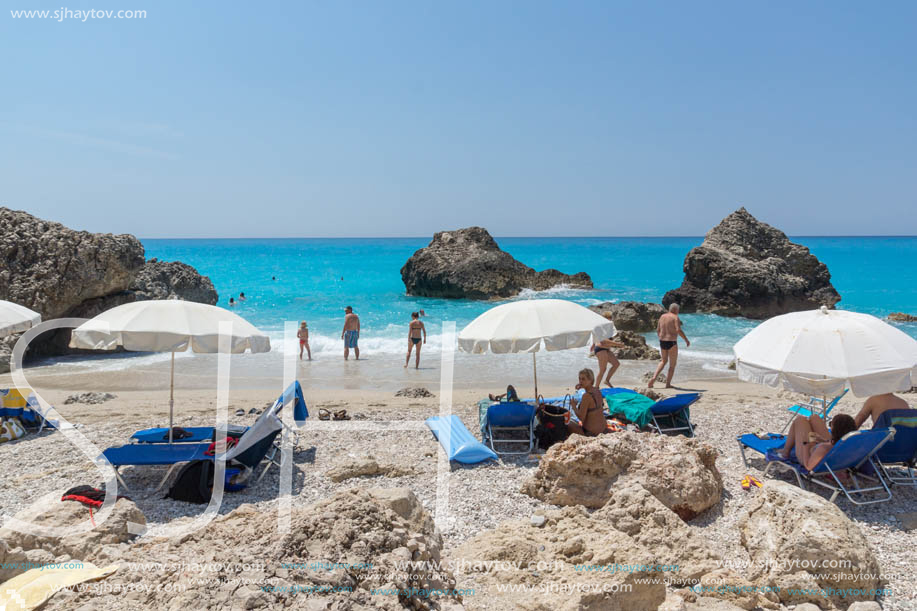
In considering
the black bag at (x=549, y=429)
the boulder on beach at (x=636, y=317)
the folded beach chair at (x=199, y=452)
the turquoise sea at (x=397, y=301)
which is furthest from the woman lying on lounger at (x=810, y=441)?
the boulder on beach at (x=636, y=317)

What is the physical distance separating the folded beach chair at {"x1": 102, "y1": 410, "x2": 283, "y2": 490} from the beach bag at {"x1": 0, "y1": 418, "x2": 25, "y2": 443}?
255cm

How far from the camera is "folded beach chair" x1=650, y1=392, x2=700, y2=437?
775cm

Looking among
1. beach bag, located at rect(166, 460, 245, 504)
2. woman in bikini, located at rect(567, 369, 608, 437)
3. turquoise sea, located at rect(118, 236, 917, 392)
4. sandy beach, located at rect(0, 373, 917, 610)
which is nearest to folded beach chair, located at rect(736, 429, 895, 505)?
sandy beach, located at rect(0, 373, 917, 610)

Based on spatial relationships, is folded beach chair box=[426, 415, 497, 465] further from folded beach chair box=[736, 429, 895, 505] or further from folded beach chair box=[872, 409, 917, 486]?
folded beach chair box=[872, 409, 917, 486]

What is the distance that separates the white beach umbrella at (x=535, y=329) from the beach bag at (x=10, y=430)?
6230 mm

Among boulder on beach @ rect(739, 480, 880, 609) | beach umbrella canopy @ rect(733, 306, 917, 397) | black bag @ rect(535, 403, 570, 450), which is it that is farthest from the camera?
black bag @ rect(535, 403, 570, 450)

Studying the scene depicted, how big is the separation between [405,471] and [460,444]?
2.87 ft

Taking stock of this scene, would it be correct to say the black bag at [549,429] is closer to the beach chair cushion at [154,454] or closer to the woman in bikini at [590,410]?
the woman in bikini at [590,410]

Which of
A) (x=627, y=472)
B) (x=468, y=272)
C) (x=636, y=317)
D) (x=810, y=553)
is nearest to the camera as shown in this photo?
(x=810, y=553)

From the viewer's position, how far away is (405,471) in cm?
661

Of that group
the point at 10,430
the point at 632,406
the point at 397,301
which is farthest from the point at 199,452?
the point at 397,301

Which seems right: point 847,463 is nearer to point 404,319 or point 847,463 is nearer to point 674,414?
point 674,414

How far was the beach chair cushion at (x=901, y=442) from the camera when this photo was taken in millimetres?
5871

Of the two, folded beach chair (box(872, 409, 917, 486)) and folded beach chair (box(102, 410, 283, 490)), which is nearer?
folded beach chair (box(872, 409, 917, 486))
